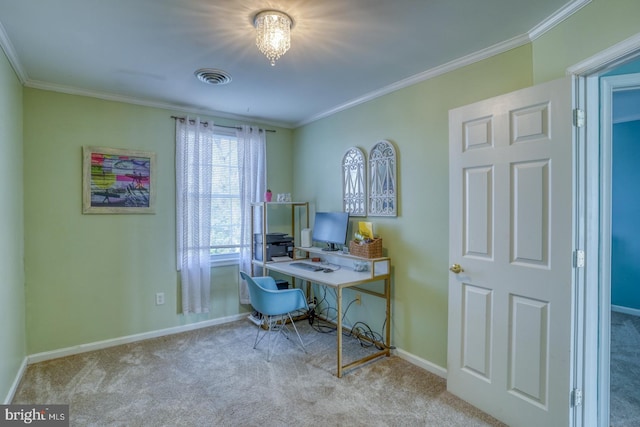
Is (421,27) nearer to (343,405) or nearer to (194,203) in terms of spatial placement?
(343,405)

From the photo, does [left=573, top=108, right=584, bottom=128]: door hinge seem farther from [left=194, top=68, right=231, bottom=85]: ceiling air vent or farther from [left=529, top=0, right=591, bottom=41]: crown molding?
[left=194, top=68, right=231, bottom=85]: ceiling air vent

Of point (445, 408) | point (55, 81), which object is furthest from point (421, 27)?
point (55, 81)

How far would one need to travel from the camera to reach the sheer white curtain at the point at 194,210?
3.50m

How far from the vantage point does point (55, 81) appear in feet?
9.26

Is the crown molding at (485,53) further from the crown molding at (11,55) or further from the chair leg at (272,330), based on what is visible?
the crown molding at (11,55)

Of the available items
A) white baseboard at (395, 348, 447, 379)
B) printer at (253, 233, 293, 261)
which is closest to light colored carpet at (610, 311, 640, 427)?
white baseboard at (395, 348, 447, 379)

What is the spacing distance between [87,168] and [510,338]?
3699 millimetres

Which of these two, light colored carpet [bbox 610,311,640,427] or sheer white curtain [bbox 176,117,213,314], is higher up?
sheer white curtain [bbox 176,117,213,314]

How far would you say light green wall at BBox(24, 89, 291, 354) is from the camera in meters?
2.87

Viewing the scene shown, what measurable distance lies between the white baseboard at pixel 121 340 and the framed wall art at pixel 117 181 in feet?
4.11

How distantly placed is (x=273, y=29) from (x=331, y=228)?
205cm

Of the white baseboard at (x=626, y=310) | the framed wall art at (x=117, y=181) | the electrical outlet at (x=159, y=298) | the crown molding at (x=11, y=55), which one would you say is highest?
the crown molding at (x=11, y=55)

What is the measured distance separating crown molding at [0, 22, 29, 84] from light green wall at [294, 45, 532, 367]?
2702mm

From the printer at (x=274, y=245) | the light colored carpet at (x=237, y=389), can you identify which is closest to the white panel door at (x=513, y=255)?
the light colored carpet at (x=237, y=389)
